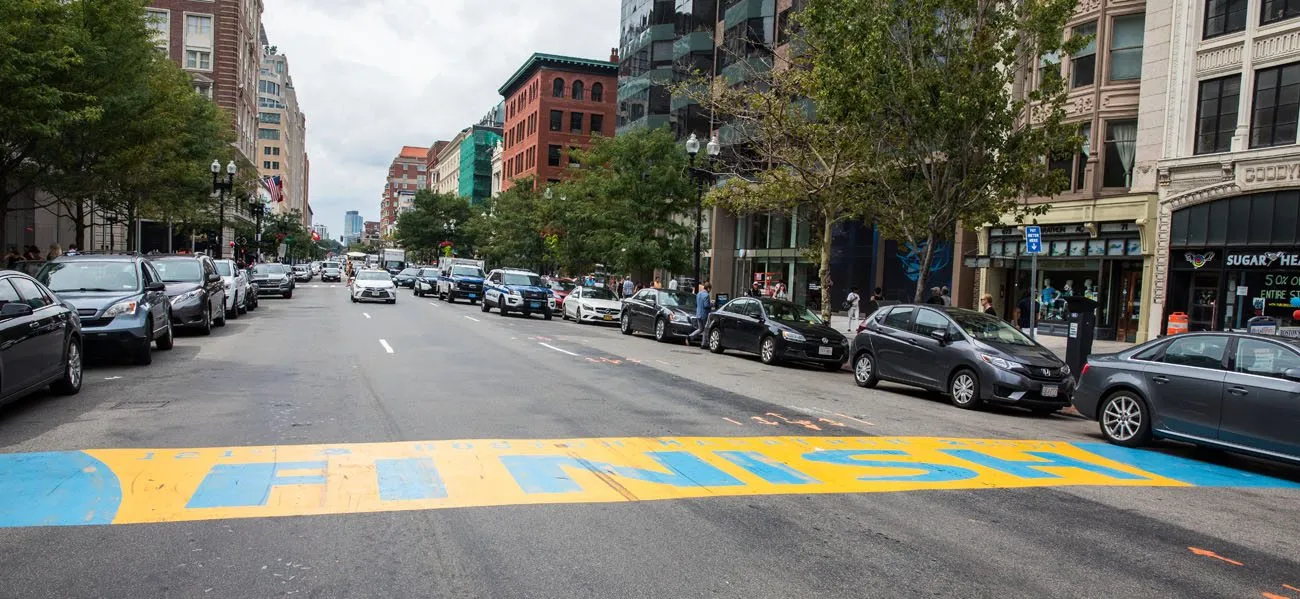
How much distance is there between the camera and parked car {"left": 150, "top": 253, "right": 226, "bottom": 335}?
60.8ft

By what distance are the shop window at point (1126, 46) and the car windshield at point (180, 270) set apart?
2390 cm

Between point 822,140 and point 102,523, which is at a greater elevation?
point 822,140

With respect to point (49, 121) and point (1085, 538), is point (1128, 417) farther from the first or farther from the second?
point (49, 121)

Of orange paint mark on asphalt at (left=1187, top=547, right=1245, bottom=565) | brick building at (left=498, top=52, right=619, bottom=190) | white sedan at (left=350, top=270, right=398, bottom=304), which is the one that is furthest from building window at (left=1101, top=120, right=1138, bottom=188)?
brick building at (left=498, top=52, right=619, bottom=190)

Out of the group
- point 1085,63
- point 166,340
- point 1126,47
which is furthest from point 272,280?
point 1126,47

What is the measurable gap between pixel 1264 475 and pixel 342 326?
1971 centimetres

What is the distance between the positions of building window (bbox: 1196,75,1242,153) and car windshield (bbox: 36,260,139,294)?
2389 centimetres

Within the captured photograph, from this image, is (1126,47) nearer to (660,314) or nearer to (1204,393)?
(660,314)

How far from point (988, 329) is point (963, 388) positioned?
112 centimetres

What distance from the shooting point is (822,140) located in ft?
69.9

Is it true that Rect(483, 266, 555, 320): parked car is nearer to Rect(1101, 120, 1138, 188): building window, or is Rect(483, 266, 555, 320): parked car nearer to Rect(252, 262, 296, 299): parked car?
Rect(252, 262, 296, 299): parked car

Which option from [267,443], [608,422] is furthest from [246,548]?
[608,422]

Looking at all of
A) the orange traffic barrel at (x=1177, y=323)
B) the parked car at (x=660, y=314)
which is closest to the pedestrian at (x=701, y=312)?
the parked car at (x=660, y=314)

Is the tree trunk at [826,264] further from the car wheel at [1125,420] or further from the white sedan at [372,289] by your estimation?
the white sedan at [372,289]
